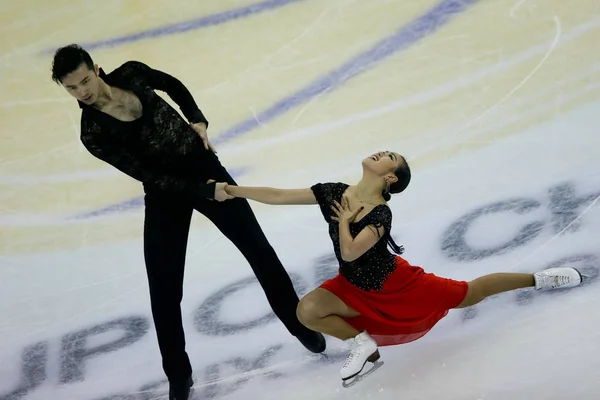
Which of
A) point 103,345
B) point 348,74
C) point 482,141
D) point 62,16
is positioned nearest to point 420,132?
point 482,141

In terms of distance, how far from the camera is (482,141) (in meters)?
4.96

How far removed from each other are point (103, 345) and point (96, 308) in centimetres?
26

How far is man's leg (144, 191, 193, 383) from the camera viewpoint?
12.1ft

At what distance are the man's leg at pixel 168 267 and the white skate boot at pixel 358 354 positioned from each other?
716 millimetres

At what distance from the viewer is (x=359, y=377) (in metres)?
3.56

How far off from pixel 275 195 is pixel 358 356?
2.27 feet

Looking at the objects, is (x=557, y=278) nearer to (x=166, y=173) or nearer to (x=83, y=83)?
(x=166, y=173)

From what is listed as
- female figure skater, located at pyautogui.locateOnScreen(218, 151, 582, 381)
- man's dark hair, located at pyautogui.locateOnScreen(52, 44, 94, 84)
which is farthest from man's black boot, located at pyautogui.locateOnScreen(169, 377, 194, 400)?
man's dark hair, located at pyautogui.locateOnScreen(52, 44, 94, 84)

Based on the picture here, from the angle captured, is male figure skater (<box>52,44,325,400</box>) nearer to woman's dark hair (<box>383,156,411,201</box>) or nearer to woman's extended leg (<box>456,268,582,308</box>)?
woman's dark hair (<box>383,156,411,201</box>)

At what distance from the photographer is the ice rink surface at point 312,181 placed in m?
3.79

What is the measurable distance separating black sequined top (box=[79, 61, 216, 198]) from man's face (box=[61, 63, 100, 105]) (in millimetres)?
67

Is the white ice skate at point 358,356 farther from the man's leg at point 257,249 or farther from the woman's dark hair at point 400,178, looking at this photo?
the woman's dark hair at point 400,178

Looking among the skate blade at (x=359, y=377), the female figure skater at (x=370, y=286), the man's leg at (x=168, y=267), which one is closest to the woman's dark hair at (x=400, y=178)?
the female figure skater at (x=370, y=286)

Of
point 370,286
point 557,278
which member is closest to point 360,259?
point 370,286
